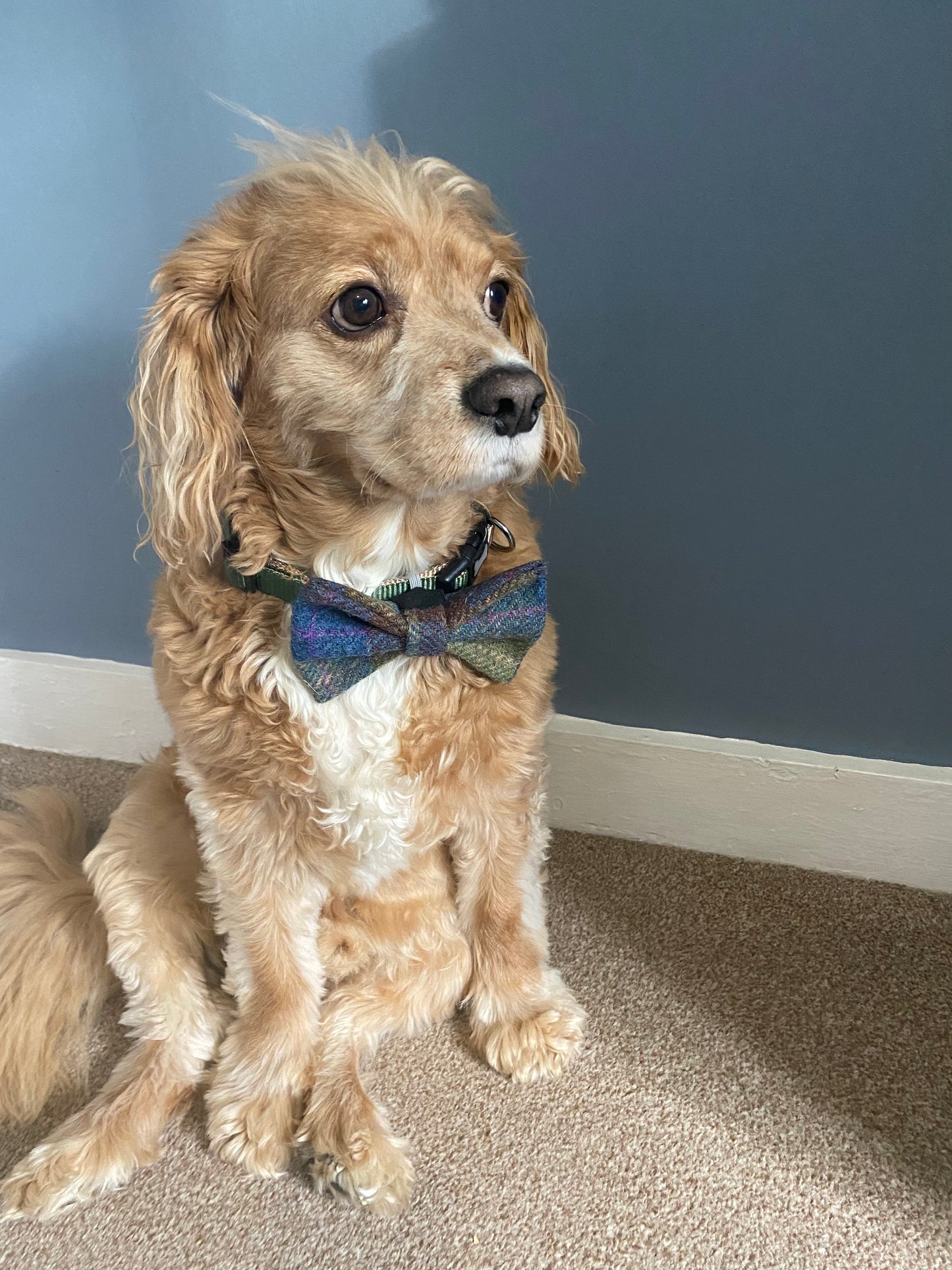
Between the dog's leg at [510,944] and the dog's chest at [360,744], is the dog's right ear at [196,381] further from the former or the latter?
the dog's leg at [510,944]

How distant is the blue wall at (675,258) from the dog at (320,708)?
9.6 inches

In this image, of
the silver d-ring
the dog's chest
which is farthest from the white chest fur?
the silver d-ring

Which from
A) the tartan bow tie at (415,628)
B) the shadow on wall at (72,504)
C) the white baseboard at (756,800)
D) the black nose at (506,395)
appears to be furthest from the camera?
the shadow on wall at (72,504)

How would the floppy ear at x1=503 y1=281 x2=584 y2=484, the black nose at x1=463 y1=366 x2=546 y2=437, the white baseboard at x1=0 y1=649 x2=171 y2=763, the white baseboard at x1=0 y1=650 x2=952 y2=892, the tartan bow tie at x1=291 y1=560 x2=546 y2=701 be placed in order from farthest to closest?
1. the white baseboard at x1=0 y1=649 x2=171 y2=763
2. the white baseboard at x1=0 y1=650 x2=952 y2=892
3. the floppy ear at x1=503 y1=281 x2=584 y2=484
4. the tartan bow tie at x1=291 y1=560 x2=546 y2=701
5. the black nose at x1=463 y1=366 x2=546 y2=437

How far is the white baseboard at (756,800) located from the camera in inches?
50.4

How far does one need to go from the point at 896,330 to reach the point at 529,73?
1.92 feet

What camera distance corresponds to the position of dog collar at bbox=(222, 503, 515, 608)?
0.91 metres

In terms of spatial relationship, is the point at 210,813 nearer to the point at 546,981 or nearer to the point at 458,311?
the point at 546,981

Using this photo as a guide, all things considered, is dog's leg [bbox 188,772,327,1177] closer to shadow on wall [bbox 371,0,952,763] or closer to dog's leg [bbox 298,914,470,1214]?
dog's leg [bbox 298,914,470,1214]

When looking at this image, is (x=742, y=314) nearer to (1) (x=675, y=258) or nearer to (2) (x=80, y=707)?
(1) (x=675, y=258)

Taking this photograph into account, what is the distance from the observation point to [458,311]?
2.83 feet

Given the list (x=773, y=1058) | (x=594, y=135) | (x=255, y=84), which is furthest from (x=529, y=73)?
(x=773, y=1058)

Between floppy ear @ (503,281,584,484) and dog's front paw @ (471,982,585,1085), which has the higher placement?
floppy ear @ (503,281,584,484)

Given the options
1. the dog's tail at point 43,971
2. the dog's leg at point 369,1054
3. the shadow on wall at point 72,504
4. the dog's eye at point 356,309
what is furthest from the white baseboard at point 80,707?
the dog's eye at point 356,309
